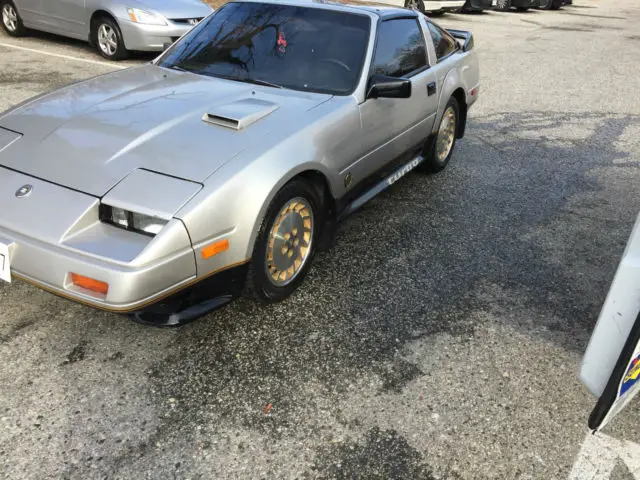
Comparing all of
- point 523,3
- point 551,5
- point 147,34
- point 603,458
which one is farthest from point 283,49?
point 551,5

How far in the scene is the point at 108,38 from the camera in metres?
8.48

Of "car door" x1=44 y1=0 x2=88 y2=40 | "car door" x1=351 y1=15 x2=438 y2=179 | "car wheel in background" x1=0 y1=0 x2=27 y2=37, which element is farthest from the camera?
"car wheel in background" x1=0 y1=0 x2=27 y2=37

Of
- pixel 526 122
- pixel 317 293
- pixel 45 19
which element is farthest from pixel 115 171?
pixel 45 19

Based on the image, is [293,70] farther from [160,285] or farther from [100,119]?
[160,285]

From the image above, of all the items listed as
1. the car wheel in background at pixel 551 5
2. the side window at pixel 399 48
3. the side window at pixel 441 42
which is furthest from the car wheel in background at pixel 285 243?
the car wheel in background at pixel 551 5

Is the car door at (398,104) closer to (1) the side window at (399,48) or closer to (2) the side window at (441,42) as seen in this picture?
(1) the side window at (399,48)

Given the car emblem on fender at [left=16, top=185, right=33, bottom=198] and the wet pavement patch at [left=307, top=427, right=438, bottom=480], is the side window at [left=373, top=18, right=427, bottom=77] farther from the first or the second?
the wet pavement patch at [left=307, top=427, right=438, bottom=480]

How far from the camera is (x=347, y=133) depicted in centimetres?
345

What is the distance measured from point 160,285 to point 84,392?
0.59m

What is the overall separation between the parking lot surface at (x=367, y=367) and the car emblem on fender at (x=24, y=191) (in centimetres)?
69

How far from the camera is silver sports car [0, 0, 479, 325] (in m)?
2.47

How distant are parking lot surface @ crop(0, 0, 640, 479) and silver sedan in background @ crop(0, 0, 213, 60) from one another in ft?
16.9

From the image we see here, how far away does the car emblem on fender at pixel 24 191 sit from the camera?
2.60 m

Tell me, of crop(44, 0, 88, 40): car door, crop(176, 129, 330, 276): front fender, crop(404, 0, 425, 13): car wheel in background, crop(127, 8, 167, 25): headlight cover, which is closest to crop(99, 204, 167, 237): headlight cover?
crop(176, 129, 330, 276): front fender
